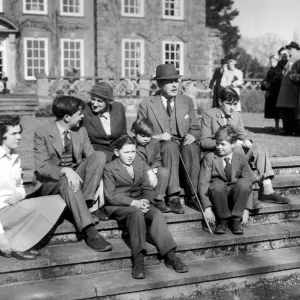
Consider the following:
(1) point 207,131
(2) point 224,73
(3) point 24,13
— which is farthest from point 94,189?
(3) point 24,13

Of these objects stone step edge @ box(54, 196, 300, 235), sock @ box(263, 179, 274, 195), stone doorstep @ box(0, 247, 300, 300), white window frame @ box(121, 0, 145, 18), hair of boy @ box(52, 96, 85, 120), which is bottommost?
stone doorstep @ box(0, 247, 300, 300)

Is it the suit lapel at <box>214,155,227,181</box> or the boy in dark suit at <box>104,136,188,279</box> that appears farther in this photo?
the suit lapel at <box>214,155,227,181</box>

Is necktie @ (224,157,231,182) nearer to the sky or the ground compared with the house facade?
nearer to the ground

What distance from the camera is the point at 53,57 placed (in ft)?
78.9

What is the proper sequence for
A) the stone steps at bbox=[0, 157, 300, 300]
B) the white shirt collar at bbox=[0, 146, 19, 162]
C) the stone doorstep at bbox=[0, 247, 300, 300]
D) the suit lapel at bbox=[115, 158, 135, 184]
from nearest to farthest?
the stone doorstep at bbox=[0, 247, 300, 300], the stone steps at bbox=[0, 157, 300, 300], the white shirt collar at bbox=[0, 146, 19, 162], the suit lapel at bbox=[115, 158, 135, 184]

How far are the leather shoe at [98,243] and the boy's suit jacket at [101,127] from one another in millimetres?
1131

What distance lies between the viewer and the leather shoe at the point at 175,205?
15.9ft

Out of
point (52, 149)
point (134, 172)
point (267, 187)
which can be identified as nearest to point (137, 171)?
point (134, 172)

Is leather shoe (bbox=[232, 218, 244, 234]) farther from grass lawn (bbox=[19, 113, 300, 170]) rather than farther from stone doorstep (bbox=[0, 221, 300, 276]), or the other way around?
grass lawn (bbox=[19, 113, 300, 170])

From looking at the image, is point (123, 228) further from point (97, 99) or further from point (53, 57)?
point (53, 57)

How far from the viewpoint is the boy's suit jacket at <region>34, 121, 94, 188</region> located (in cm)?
439

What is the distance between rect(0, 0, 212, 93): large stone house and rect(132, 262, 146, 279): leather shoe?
1963cm

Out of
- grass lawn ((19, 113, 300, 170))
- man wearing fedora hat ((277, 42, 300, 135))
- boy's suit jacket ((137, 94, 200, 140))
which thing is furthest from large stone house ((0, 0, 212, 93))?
boy's suit jacket ((137, 94, 200, 140))

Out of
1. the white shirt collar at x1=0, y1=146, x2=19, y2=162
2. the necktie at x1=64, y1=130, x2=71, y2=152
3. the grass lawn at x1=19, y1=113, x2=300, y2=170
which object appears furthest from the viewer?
the grass lawn at x1=19, y1=113, x2=300, y2=170
